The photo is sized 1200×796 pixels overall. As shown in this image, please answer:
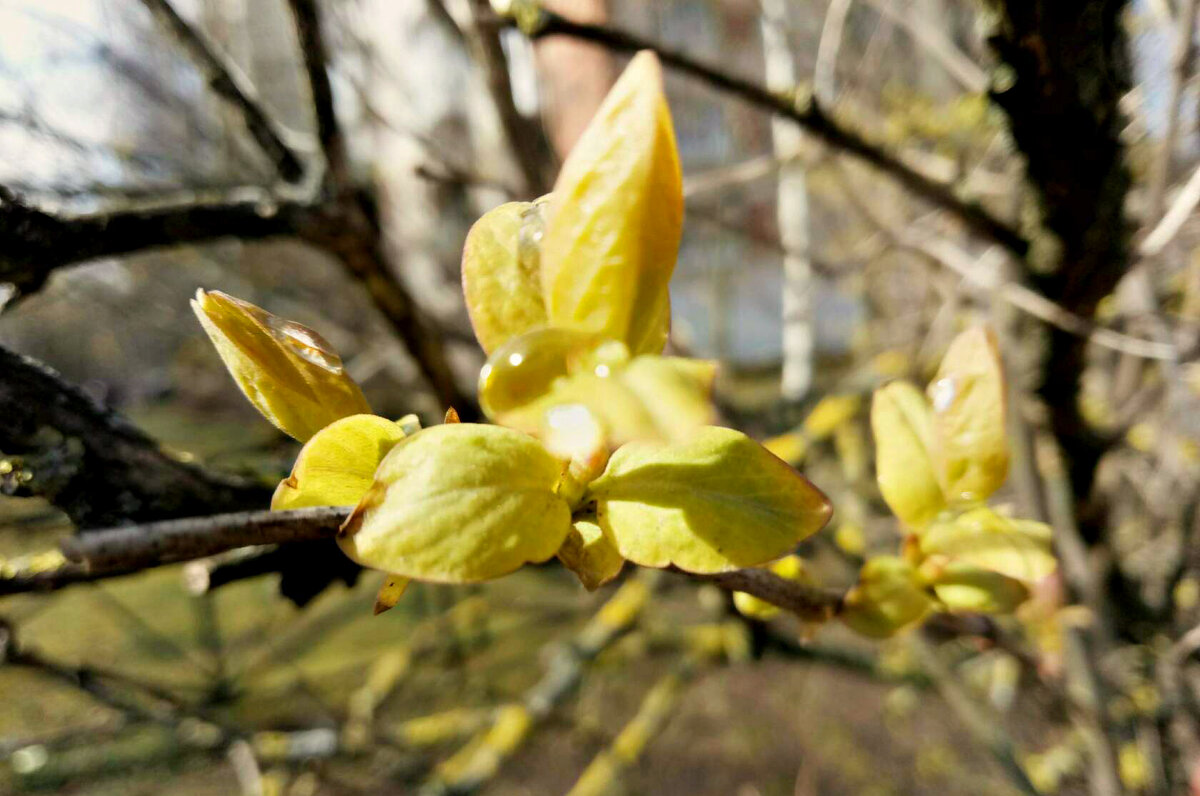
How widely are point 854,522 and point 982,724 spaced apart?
14.1 inches

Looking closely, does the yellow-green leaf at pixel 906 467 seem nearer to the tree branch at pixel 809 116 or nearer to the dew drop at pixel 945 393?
the dew drop at pixel 945 393

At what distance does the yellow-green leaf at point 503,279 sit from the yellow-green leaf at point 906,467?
155 millimetres

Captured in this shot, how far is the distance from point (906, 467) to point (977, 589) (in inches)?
2.0

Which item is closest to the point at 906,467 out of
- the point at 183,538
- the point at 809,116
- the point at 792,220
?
the point at 183,538

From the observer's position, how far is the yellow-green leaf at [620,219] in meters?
0.14

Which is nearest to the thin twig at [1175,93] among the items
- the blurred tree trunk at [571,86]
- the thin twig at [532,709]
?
the blurred tree trunk at [571,86]

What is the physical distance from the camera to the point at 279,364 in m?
0.18

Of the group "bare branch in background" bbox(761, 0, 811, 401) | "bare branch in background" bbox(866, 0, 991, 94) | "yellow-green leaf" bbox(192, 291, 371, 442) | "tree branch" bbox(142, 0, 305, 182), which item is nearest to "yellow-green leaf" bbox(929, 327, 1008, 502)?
"yellow-green leaf" bbox(192, 291, 371, 442)

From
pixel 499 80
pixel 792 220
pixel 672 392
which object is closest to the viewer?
pixel 672 392

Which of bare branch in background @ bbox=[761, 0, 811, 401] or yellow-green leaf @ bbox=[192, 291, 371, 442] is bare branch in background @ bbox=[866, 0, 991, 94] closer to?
A: bare branch in background @ bbox=[761, 0, 811, 401]

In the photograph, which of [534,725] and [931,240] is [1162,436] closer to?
[931,240]

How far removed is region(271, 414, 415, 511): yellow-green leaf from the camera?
170 millimetres

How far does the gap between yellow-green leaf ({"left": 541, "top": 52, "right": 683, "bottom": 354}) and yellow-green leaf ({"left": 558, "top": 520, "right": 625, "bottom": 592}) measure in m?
0.06

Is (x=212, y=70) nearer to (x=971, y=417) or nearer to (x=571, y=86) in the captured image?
(x=971, y=417)
